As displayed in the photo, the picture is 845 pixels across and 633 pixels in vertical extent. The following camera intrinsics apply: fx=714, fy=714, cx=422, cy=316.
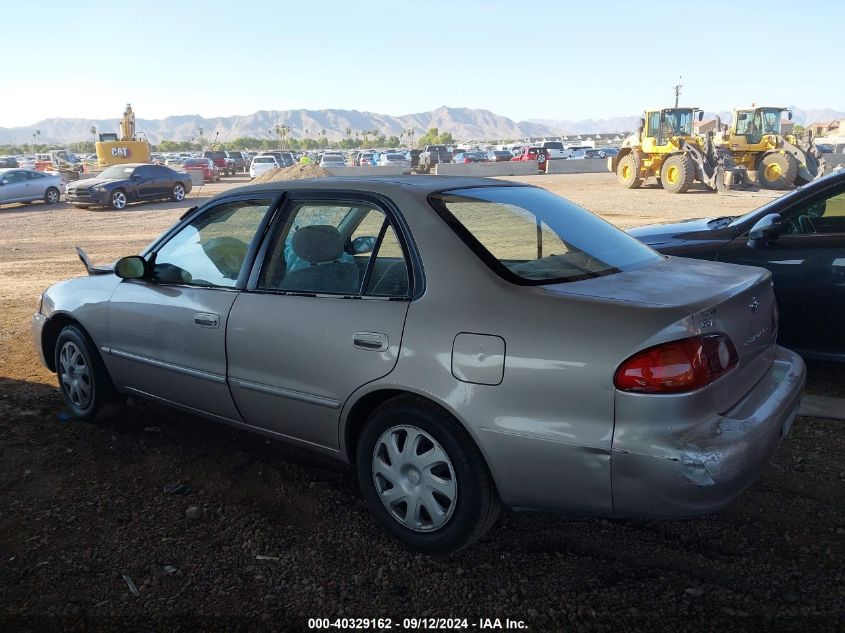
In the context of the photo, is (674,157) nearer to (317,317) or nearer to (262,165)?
(262,165)

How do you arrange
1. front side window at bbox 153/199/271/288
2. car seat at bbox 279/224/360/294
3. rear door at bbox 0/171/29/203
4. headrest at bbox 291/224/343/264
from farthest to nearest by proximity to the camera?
rear door at bbox 0/171/29/203 → front side window at bbox 153/199/271/288 → headrest at bbox 291/224/343/264 → car seat at bbox 279/224/360/294

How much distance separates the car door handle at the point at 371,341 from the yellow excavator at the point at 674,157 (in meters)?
Answer: 23.5

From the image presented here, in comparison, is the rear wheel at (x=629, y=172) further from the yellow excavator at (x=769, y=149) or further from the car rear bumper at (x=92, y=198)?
the car rear bumper at (x=92, y=198)

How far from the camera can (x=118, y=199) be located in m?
23.3

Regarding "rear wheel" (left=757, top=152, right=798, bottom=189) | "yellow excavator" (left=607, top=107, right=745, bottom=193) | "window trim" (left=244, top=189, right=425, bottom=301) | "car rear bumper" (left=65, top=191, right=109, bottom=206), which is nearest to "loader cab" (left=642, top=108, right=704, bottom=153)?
"yellow excavator" (left=607, top=107, right=745, bottom=193)

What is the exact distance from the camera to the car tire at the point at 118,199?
23016mm

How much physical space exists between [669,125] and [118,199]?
20.0 metres

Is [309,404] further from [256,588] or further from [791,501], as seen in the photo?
[791,501]

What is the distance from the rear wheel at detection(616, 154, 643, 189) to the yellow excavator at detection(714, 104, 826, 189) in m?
3.00

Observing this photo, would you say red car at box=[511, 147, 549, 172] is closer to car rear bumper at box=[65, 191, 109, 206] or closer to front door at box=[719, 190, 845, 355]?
car rear bumper at box=[65, 191, 109, 206]

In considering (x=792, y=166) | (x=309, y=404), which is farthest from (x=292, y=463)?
(x=792, y=166)

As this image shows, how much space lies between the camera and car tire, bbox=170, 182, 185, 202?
25516 millimetres

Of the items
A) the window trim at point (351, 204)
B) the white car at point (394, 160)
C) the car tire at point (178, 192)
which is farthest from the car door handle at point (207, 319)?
the white car at point (394, 160)

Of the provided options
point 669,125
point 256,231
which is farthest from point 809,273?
point 669,125
